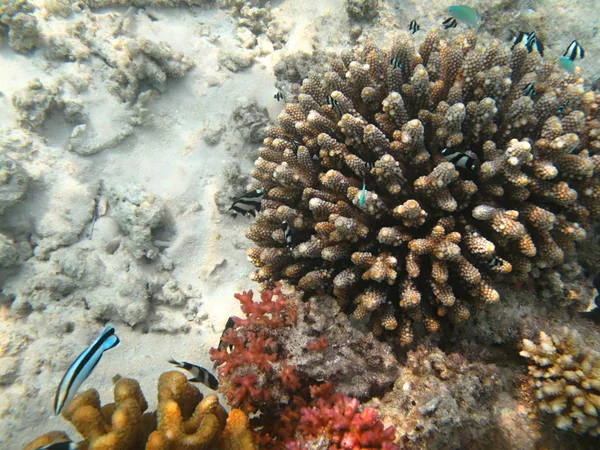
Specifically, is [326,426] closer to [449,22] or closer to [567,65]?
[567,65]

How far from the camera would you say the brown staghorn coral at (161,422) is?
2.32 meters

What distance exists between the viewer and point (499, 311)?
9.91 feet

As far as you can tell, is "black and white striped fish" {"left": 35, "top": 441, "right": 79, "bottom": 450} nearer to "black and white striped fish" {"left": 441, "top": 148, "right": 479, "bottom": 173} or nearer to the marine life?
"black and white striped fish" {"left": 441, "top": 148, "right": 479, "bottom": 173}

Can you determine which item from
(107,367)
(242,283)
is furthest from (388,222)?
(107,367)

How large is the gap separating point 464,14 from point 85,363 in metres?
6.01

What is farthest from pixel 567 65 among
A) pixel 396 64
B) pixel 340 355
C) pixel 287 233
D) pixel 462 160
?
pixel 340 355

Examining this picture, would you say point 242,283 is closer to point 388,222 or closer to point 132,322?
point 132,322

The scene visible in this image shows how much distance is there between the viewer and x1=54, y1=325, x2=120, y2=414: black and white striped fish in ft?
8.05

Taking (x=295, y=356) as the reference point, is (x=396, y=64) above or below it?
above

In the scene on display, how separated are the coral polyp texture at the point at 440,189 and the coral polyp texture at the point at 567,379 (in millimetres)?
528

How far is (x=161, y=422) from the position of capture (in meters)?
2.44

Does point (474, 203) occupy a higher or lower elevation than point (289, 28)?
lower

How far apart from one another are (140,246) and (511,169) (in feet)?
14.2

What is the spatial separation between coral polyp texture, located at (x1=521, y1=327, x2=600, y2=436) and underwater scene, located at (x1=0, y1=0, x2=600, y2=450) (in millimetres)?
18
